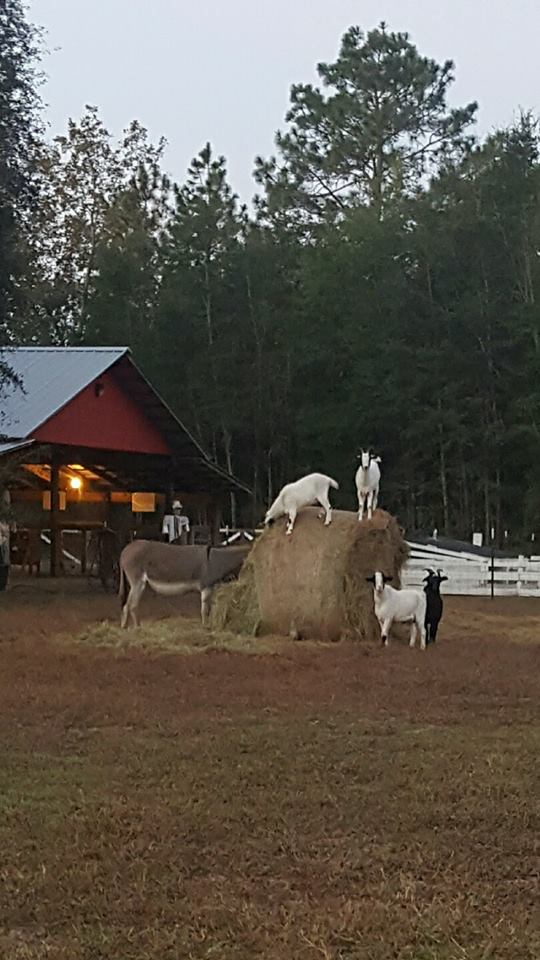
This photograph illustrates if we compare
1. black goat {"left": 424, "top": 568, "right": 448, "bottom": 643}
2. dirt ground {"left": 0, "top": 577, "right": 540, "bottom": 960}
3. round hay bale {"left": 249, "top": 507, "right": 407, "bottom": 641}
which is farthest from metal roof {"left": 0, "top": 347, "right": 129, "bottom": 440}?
dirt ground {"left": 0, "top": 577, "right": 540, "bottom": 960}

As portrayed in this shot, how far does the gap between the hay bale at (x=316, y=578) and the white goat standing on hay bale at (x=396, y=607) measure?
0.40m

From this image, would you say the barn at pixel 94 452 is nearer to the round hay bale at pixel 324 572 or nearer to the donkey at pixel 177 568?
the donkey at pixel 177 568

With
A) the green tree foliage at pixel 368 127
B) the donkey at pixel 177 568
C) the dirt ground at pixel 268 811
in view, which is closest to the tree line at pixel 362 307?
the green tree foliage at pixel 368 127

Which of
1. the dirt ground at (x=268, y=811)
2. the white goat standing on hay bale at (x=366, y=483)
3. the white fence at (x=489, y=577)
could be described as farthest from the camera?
the white fence at (x=489, y=577)

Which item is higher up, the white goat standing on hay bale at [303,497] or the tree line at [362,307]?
the tree line at [362,307]

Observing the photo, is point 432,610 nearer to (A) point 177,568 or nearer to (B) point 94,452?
(A) point 177,568

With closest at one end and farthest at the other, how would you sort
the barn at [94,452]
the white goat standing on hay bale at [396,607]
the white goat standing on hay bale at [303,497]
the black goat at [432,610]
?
the white goat standing on hay bale at [396,607] < the black goat at [432,610] < the white goat standing on hay bale at [303,497] < the barn at [94,452]

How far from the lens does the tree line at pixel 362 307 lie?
3244 centimetres

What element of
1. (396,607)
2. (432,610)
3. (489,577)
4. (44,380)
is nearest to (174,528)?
(44,380)

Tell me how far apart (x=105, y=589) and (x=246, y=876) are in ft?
60.4

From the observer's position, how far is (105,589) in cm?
2361

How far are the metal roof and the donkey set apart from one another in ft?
26.0

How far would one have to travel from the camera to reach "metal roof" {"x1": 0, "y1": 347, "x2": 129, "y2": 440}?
24.6 meters

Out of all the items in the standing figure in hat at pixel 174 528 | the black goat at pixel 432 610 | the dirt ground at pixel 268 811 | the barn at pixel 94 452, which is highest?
the barn at pixel 94 452
